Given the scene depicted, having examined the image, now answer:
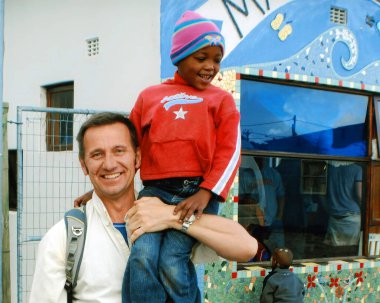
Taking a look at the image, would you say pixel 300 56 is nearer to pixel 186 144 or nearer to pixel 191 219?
pixel 186 144

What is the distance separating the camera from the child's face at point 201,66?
2527 millimetres

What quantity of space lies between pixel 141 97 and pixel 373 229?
494cm

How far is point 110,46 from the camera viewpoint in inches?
231

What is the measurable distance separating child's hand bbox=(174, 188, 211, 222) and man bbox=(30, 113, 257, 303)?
33mm

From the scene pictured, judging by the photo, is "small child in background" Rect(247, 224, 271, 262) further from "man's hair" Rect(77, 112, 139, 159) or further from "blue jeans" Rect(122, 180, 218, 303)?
"man's hair" Rect(77, 112, 139, 159)

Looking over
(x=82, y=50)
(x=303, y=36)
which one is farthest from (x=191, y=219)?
(x=82, y=50)

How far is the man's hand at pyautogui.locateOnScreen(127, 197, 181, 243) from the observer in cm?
223

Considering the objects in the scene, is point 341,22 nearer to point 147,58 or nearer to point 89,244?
point 147,58

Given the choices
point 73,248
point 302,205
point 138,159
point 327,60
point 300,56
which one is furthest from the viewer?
point 302,205

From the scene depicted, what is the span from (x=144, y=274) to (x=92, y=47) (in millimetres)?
4366

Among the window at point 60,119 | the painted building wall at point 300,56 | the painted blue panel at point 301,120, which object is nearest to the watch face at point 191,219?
the painted building wall at point 300,56

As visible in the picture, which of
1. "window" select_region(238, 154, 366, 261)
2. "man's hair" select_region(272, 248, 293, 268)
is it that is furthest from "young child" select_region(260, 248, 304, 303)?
"window" select_region(238, 154, 366, 261)

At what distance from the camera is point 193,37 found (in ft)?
8.21

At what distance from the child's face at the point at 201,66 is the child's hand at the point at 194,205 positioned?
534 mm
